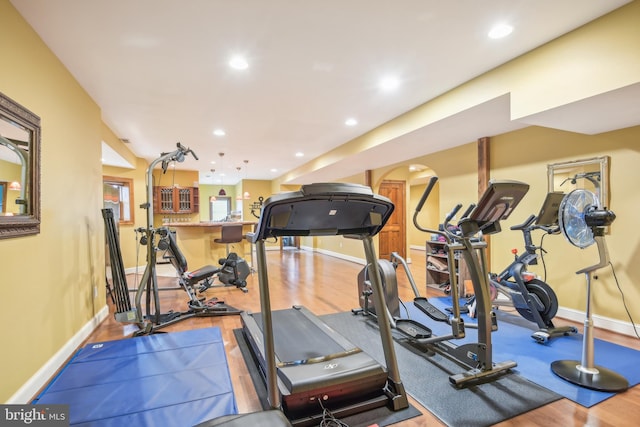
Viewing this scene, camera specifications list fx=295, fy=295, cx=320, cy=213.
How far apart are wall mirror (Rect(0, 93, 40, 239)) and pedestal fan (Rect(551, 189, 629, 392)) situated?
3973 mm

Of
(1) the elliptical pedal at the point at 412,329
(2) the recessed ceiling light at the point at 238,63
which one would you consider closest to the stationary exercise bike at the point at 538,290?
(1) the elliptical pedal at the point at 412,329

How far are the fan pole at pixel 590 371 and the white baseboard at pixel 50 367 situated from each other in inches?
155

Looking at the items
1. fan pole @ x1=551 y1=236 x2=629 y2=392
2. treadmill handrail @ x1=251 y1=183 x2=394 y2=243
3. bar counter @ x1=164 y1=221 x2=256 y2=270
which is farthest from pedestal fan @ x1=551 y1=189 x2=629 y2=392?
bar counter @ x1=164 y1=221 x2=256 y2=270

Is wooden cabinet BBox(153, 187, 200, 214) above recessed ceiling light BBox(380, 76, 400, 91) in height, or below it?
below

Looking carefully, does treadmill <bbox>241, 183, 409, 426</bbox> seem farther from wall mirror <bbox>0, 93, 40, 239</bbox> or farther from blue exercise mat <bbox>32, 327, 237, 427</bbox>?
wall mirror <bbox>0, 93, 40, 239</bbox>

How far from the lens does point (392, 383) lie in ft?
6.63

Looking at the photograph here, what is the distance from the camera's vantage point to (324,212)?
1.87 m

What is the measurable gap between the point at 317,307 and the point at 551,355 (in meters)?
2.60

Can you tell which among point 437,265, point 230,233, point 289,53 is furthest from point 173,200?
point 437,265

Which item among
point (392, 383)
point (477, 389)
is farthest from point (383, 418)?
point (477, 389)

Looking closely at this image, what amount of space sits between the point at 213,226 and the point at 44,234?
354cm

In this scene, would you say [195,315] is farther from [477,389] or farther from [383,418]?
[477,389]

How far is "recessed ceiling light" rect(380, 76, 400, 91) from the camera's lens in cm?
320

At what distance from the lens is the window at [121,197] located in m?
6.95
